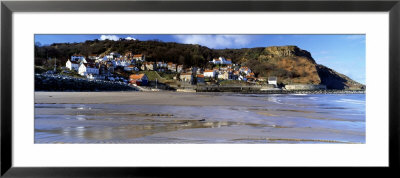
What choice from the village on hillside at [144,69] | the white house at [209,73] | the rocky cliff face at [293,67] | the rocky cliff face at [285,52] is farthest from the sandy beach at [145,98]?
the rocky cliff face at [285,52]

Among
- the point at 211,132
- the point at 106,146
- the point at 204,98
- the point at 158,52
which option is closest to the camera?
the point at 106,146

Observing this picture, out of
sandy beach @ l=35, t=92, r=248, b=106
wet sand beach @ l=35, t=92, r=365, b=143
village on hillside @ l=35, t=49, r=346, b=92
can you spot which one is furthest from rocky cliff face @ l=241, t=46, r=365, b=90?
sandy beach @ l=35, t=92, r=248, b=106

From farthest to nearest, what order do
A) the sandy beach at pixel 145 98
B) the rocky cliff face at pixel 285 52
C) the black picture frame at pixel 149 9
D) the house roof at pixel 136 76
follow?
the sandy beach at pixel 145 98
the house roof at pixel 136 76
the rocky cliff face at pixel 285 52
the black picture frame at pixel 149 9

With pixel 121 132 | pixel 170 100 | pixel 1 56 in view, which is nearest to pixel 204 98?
pixel 170 100

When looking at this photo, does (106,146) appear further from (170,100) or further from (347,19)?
(347,19)

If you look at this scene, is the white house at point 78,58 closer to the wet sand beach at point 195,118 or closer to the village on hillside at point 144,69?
the village on hillside at point 144,69

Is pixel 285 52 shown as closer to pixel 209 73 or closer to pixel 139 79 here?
pixel 209 73

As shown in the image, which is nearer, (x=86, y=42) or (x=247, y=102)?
(x=86, y=42)
